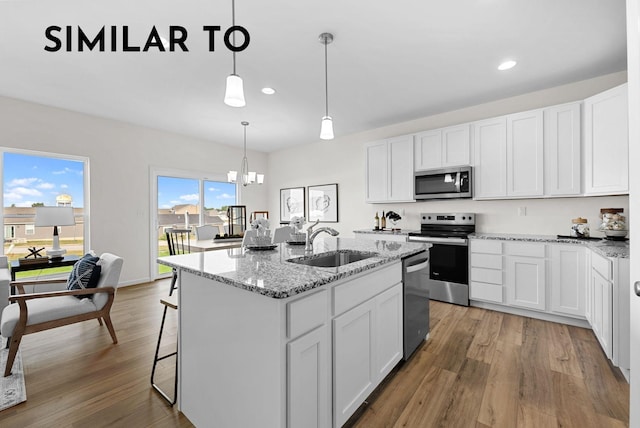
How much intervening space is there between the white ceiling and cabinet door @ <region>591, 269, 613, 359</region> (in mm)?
2052

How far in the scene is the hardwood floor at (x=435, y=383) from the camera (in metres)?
1.66

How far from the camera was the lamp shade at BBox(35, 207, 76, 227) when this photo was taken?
3.27 metres

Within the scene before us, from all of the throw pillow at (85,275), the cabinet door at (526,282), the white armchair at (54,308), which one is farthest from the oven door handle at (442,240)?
the throw pillow at (85,275)

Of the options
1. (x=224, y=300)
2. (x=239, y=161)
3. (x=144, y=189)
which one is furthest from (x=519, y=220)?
(x=144, y=189)

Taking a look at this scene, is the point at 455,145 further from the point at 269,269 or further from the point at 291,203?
the point at 291,203

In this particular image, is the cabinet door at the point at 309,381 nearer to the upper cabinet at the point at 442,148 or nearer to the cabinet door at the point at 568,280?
the cabinet door at the point at 568,280

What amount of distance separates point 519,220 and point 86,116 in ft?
20.2

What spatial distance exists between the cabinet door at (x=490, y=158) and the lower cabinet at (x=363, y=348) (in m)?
2.33

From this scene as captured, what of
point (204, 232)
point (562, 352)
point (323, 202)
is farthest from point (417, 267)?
point (204, 232)

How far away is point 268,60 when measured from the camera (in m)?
2.76

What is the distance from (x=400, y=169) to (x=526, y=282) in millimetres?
2144

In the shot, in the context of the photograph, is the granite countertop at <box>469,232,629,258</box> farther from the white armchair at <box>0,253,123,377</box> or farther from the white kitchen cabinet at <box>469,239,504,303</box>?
the white armchair at <box>0,253,123,377</box>

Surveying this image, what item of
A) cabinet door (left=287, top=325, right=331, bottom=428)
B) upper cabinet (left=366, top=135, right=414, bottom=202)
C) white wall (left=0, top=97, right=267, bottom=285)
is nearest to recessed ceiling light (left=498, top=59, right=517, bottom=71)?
upper cabinet (left=366, top=135, right=414, bottom=202)

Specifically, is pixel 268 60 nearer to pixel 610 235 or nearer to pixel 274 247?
pixel 274 247
